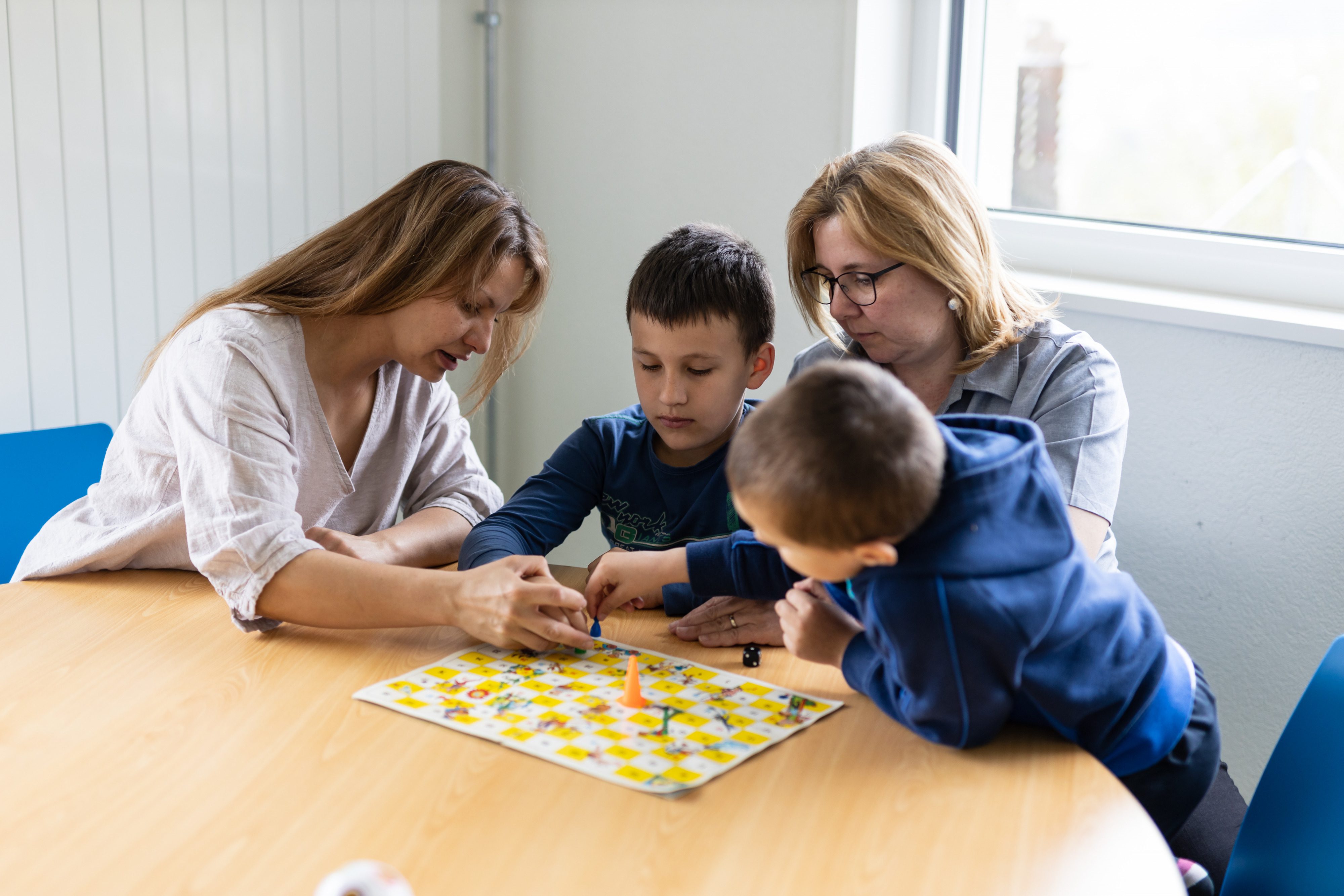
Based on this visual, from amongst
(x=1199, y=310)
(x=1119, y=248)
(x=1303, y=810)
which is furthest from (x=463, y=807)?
(x=1119, y=248)

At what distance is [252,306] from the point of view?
1463 millimetres

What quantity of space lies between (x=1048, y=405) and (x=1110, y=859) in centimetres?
74

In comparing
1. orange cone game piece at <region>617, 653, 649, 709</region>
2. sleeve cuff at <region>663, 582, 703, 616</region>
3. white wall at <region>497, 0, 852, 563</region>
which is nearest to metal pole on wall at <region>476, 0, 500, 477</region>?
white wall at <region>497, 0, 852, 563</region>

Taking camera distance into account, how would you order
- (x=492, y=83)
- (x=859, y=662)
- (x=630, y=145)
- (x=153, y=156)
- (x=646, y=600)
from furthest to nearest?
1. (x=492, y=83)
2. (x=630, y=145)
3. (x=153, y=156)
4. (x=646, y=600)
5. (x=859, y=662)

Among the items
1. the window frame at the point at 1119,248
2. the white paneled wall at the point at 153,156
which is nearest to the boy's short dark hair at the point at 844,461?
the window frame at the point at 1119,248

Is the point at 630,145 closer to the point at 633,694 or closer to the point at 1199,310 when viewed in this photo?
the point at 1199,310

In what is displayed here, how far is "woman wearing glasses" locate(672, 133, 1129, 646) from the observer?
4.66ft

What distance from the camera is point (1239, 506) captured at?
5.82ft

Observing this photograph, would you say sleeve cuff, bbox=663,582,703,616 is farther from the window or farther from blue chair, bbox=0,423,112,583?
the window

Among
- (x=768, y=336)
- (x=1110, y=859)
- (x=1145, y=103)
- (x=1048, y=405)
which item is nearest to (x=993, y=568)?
(x=1110, y=859)

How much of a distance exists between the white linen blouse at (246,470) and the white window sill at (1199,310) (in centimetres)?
109

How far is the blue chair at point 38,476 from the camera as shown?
179cm

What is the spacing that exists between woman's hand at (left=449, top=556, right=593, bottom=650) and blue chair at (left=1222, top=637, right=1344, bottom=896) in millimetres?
718

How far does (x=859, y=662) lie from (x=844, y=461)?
288mm
